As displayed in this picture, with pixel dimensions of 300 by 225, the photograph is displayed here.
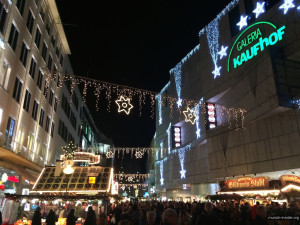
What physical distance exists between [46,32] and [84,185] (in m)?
18.9

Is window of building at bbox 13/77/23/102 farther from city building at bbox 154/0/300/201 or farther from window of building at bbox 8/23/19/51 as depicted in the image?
city building at bbox 154/0/300/201

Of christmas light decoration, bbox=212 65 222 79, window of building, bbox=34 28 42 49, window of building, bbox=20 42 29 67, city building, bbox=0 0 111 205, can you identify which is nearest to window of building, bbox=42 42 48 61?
city building, bbox=0 0 111 205

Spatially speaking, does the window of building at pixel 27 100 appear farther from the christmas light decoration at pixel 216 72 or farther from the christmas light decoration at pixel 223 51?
the christmas light decoration at pixel 223 51

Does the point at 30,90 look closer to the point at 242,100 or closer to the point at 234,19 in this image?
the point at 242,100

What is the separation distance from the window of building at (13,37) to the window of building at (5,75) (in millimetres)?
1616

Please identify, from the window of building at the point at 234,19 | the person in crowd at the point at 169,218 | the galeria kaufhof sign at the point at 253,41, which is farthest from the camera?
the window of building at the point at 234,19

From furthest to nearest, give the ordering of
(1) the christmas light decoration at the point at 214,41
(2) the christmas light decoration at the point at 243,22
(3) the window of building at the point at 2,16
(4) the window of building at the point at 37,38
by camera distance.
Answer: (1) the christmas light decoration at the point at 214,41
(2) the christmas light decoration at the point at 243,22
(4) the window of building at the point at 37,38
(3) the window of building at the point at 2,16

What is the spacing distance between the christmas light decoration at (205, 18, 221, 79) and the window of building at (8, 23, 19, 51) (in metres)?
23.4

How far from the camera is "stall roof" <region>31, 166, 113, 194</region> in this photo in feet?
47.9

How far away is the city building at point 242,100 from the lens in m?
23.4

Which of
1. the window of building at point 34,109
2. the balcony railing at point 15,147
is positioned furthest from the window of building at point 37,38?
the balcony railing at point 15,147

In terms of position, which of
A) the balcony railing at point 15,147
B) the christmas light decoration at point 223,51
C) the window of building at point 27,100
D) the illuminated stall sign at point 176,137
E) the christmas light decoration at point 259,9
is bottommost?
the balcony railing at point 15,147

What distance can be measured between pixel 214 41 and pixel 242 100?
421 inches

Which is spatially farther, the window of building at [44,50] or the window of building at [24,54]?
the window of building at [44,50]
